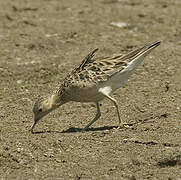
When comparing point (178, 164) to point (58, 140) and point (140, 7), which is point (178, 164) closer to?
point (58, 140)

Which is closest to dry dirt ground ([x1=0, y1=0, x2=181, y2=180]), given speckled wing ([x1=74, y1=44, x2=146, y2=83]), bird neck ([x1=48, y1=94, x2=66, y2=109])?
bird neck ([x1=48, y1=94, x2=66, y2=109])

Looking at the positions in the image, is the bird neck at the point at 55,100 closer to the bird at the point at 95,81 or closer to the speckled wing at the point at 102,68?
the bird at the point at 95,81

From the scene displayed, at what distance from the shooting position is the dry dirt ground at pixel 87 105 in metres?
7.71

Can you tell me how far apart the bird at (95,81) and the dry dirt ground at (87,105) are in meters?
0.41

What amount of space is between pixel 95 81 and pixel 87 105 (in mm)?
1565

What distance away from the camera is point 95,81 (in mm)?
9000

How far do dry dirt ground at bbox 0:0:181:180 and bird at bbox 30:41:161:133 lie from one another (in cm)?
41

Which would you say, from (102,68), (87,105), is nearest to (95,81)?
(102,68)

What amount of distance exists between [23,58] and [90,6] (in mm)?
3821

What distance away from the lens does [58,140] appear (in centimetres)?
834

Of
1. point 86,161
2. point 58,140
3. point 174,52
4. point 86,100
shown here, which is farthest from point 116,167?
point 174,52

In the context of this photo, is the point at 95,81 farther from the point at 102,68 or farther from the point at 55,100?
the point at 55,100

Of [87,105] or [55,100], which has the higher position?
[55,100]

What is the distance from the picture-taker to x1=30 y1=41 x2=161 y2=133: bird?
9016mm
